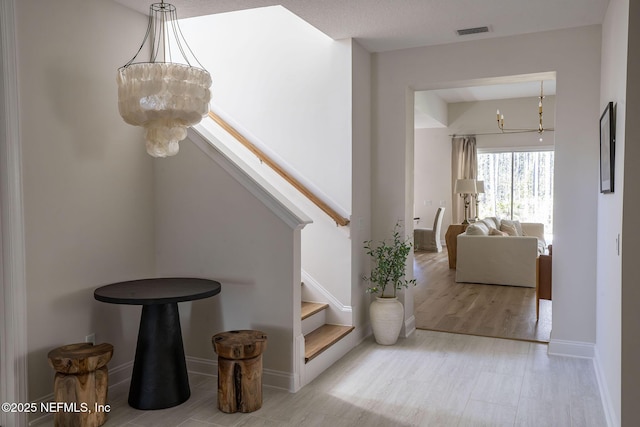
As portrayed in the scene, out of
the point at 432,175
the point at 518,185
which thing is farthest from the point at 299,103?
the point at 518,185

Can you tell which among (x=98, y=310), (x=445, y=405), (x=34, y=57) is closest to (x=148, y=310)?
(x=98, y=310)

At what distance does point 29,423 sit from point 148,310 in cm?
83

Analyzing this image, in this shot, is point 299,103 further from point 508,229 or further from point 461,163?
point 461,163

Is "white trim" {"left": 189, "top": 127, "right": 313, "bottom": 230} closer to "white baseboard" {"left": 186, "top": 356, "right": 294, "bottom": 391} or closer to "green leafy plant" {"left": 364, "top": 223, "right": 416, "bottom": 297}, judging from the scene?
"white baseboard" {"left": 186, "top": 356, "right": 294, "bottom": 391}

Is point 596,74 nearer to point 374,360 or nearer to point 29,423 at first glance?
point 374,360

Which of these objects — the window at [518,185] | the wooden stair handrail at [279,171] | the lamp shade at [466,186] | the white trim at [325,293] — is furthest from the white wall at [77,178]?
the window at [518,185]

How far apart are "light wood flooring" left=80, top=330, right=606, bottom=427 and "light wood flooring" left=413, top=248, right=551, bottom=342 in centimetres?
52

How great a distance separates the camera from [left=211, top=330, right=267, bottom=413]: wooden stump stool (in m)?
2.96

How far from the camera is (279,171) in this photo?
4.35m

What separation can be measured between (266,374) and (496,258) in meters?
4.56

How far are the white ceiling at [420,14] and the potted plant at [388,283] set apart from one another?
1626 mm

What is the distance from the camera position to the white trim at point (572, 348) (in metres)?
3.94

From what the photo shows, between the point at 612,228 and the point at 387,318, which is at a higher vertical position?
the point at 612,228

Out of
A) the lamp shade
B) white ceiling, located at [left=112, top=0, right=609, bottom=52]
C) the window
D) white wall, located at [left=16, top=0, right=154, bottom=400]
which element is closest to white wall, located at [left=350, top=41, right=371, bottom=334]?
white ceiling, located at [left=112, top=0, right=609, bottom=52]
